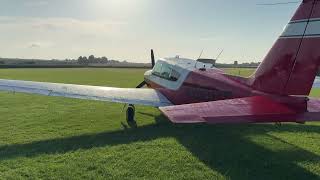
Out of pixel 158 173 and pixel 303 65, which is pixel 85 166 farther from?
pixel 303 65

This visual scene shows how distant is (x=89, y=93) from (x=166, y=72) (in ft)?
10.7

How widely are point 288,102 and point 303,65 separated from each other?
95cm

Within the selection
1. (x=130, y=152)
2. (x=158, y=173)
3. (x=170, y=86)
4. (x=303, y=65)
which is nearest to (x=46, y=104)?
(x=170, y=86)

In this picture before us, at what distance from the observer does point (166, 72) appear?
1422cm

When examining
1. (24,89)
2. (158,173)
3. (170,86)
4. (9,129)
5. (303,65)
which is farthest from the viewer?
(170,86)

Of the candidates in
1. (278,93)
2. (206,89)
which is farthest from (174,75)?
(278,93)

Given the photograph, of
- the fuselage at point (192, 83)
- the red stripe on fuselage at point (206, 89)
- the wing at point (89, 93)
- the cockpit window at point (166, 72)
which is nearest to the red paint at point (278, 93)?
the red stripe on fuselage at point (206, 89)

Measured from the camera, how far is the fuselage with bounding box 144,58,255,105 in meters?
10.7

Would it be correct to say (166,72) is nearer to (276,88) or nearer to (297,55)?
(276,88)

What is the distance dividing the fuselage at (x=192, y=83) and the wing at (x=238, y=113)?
1539mm

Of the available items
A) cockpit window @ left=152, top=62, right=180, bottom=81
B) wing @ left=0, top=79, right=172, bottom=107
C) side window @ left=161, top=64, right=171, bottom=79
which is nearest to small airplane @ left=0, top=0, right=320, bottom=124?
cockpit window @ left=152, top=62, right=180, bottom=81

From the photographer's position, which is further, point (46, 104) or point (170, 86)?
point (46, 104)

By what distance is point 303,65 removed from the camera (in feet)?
27.0

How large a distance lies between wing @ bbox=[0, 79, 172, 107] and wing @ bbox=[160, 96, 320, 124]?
4.87 metres
